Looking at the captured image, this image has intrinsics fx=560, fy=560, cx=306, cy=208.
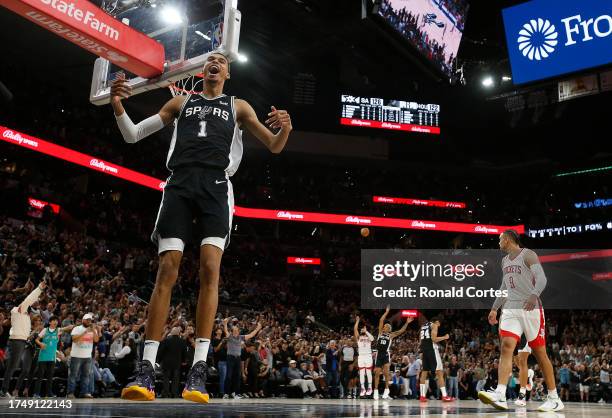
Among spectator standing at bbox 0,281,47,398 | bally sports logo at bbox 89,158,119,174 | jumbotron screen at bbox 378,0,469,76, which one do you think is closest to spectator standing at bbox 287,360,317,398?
spectator standing at bbox 0,281,47,398

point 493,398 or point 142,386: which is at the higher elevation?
point 142,386

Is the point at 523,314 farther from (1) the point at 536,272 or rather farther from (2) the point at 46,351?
(2) the point at 46,351

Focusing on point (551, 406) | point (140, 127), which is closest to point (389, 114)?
point (551, 406)

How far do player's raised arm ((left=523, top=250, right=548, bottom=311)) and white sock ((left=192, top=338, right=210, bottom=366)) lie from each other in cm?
395

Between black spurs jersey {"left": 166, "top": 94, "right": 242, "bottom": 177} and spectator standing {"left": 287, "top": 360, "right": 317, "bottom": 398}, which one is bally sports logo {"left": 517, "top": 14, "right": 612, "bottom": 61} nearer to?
black spurs jersey {"left": 166, "top": 94, "right": 242, "bottom": 177}

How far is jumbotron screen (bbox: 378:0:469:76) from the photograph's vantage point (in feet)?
38.4

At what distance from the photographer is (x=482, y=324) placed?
93.7 feet

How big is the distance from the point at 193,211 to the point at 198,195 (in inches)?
4.8

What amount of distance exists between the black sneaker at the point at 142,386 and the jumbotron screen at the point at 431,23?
963 centimetres

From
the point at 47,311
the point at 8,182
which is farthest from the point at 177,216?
the point at 8,182

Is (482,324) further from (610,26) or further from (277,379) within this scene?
(610,26)

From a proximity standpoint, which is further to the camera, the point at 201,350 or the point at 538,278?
the point at 538,278

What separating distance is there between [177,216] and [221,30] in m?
4.14

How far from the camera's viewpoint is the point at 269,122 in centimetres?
375
